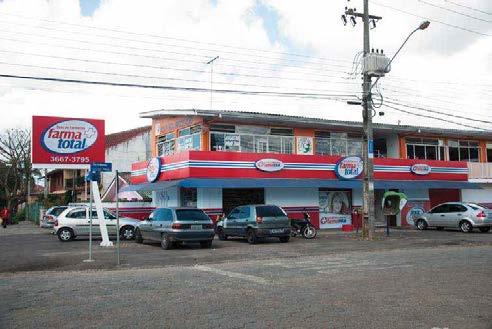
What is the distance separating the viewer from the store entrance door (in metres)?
28.0

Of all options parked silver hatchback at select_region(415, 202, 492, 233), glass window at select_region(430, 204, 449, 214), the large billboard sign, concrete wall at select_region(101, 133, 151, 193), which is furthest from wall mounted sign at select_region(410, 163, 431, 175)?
concrete wall at select_region(101, 133, 151, 193)

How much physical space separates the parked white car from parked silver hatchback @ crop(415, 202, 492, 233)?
15686 millimetres

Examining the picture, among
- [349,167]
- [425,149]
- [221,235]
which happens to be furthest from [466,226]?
[221,235]

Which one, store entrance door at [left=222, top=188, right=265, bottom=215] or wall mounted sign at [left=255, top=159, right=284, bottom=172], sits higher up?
wall mounted sign at [left=255, top=159, right=284, bottom=172]

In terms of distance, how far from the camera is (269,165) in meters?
28.4

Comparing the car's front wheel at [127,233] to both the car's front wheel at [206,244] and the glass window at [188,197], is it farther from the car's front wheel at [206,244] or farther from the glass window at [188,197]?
the car's front wheel at [206,244]

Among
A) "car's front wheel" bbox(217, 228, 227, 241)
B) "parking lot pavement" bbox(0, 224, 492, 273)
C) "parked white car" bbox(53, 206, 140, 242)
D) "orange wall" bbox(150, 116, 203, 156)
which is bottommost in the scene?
"parking lot pavement" bbox(0, 224, 492, 273)

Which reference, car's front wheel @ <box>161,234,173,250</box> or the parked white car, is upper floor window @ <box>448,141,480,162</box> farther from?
car's front wheel @ <box>161,234,173,250</box>

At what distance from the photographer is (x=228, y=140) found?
2925 cm

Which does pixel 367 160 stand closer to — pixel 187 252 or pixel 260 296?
pixel 187 252

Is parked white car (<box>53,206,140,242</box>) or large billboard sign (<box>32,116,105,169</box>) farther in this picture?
parked white car (<box>53,206,140,242</box>)

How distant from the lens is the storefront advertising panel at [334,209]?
30.7m

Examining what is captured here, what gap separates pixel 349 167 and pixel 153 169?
36.7 ft

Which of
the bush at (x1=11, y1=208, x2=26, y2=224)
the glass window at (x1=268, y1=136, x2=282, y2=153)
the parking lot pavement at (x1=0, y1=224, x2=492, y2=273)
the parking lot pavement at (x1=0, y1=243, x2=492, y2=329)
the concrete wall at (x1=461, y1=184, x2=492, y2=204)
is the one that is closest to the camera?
the parking lot pavement at (x1=0, y1=243, x2=492, y2=329)
